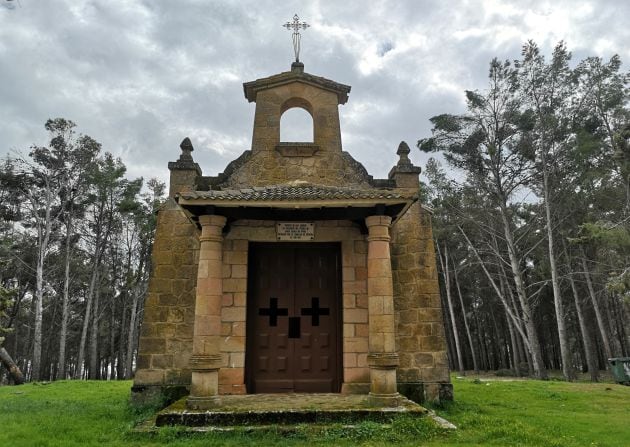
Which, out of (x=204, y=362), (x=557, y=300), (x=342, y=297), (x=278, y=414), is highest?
(x=557, y=300)

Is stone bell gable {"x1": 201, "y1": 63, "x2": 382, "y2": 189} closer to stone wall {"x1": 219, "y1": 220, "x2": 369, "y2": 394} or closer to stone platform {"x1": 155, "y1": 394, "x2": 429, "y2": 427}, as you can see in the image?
stone wall {"x1": 219, "y1": 220, "x2": 369, "y2": 394}

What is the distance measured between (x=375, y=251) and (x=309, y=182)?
2629 mm

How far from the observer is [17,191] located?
2195 cm

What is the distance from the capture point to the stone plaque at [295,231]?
8.10 m

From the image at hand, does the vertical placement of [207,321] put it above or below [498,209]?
below

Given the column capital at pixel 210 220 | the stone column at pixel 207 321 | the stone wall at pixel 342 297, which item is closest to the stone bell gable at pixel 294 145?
the stone wall at pixel 342 297

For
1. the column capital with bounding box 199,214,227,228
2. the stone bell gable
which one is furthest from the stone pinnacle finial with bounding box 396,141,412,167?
the column capital with bounding box 199,214,227,228

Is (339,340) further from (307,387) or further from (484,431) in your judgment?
(484,431)

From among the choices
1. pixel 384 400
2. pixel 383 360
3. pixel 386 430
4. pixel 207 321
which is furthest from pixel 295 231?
pixel 386 430

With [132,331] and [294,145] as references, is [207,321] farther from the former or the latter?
[132,331]

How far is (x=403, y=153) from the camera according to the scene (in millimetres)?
9242

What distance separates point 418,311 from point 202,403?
4.25m

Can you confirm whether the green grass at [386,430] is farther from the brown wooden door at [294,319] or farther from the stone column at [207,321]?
the brown wooden door at [294,319]

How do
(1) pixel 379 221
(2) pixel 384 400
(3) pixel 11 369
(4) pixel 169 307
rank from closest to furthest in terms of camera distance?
1. (2) pixel 384 400
2. (1) pixel 379 221
3. (4) pixel 169 307
4. (3) pixel 11 369
